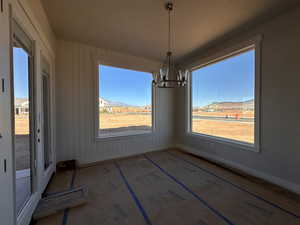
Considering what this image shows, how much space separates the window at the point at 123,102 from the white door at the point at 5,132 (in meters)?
2.41

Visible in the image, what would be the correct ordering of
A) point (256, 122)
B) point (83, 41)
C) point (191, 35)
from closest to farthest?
1. point (256, 122)
2. point (191, 35)
3. point (83, 41)

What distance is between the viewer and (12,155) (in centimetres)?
124

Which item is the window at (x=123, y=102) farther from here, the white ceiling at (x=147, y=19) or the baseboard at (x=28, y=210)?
the baseboard at (x=28, y=210)

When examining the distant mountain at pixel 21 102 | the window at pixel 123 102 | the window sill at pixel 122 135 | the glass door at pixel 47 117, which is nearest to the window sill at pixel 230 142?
the window sill at pixel 122 135

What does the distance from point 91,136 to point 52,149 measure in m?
0.85

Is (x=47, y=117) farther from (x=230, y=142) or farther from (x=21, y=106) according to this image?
(x=230, y=142)

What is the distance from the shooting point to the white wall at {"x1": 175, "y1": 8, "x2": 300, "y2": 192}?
2.23 meters

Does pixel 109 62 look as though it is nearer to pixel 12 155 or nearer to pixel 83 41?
pixel 83 41

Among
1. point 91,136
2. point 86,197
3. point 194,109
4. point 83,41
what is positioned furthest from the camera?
point 194,109

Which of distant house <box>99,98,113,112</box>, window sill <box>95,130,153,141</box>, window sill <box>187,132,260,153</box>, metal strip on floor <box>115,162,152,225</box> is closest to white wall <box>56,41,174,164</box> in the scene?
window sill <box>95,130,153,141</box>

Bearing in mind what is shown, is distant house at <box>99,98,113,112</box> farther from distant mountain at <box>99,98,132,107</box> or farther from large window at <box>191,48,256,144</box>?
large window at <box>191,48,256,144</box>

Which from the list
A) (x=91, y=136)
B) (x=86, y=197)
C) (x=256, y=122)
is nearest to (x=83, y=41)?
(x=91, y=136)

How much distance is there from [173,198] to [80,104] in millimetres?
2774

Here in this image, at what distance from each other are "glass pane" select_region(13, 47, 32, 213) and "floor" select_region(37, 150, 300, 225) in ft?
1.52
